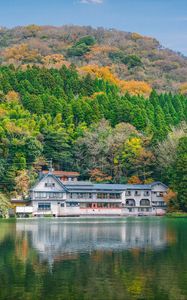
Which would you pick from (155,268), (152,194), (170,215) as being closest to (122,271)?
(155,268)

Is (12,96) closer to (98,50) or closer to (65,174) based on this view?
(65,174)

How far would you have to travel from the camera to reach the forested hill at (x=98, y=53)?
11544 cm

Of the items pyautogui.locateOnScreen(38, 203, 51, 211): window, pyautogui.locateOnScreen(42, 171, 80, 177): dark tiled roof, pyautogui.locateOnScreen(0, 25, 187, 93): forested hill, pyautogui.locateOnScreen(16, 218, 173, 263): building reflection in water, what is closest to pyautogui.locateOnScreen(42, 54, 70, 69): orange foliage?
pyautogui.locateOnScreen(0, 25, 187, 93): forested hill

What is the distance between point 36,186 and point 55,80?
26.5m

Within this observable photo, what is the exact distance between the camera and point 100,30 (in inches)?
6009

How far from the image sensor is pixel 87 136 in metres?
67.2

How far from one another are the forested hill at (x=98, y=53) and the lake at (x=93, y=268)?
246 ft

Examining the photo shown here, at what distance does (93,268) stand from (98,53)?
4387 inches

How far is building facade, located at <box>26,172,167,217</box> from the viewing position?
60.8m

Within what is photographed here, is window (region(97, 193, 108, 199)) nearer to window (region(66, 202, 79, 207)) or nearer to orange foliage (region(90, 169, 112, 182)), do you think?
window (region(66, 202, 79, 207))

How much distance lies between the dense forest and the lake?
29743 millimetres

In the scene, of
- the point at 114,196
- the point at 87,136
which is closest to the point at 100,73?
the point at 87,136

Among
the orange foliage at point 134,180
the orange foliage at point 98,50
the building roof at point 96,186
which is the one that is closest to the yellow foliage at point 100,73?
the orange foliage at point 98,50

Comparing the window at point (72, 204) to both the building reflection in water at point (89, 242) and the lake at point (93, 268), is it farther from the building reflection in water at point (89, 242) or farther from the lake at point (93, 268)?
the lake at point (93, 268)
